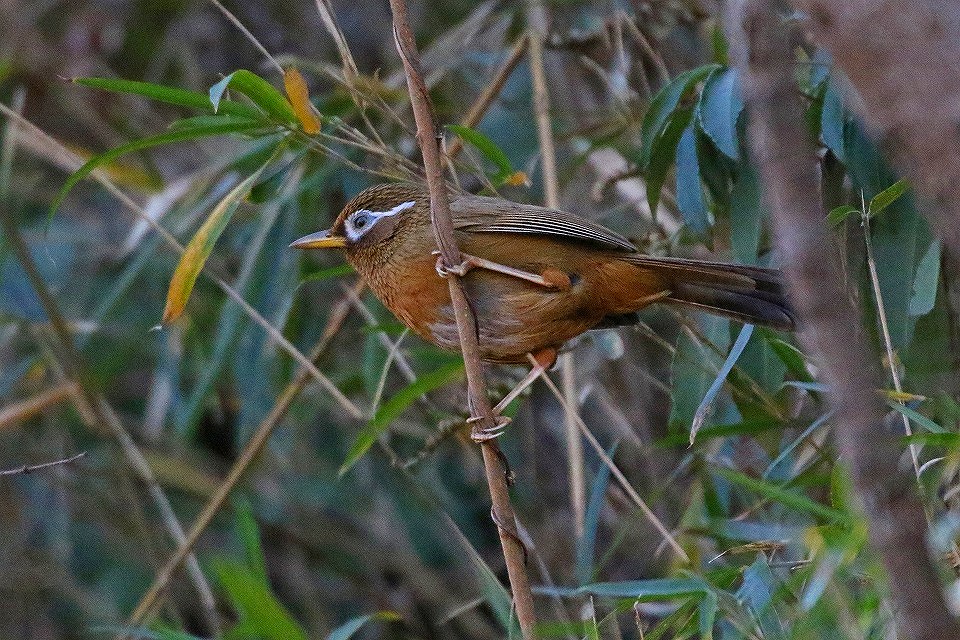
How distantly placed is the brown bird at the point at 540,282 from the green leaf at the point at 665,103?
48 cm

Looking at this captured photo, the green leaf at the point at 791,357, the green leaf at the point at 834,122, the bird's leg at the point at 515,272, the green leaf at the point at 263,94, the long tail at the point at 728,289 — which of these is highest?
the green leaf at the point at 263,94

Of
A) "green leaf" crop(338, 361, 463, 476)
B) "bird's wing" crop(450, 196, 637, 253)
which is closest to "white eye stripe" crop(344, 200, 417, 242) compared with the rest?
"bird's wing" crop(450, 196, 637, 253)

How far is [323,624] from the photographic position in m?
5.84

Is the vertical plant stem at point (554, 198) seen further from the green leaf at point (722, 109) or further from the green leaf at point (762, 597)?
the green leaf at point (762, 597)

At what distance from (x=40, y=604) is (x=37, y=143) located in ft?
8.45

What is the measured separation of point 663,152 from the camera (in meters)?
3.84

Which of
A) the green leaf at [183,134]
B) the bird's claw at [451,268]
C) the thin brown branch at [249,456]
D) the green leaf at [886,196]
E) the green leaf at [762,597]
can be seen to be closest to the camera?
the green leaf at [762,597]

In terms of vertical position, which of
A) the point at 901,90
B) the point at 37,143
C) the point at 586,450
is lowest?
the point at 586,450

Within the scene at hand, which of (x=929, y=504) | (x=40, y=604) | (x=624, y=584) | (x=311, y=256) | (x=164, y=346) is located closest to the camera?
(x=929, y=504)

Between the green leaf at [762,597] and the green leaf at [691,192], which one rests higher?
the green leaf at [691,192]

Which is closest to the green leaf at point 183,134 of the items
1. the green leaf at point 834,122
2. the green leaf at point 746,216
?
the green leaf at point 746,216

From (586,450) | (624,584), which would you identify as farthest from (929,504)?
(586,450)

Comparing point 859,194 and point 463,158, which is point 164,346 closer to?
point 463,158

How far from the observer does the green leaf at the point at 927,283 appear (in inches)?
128
